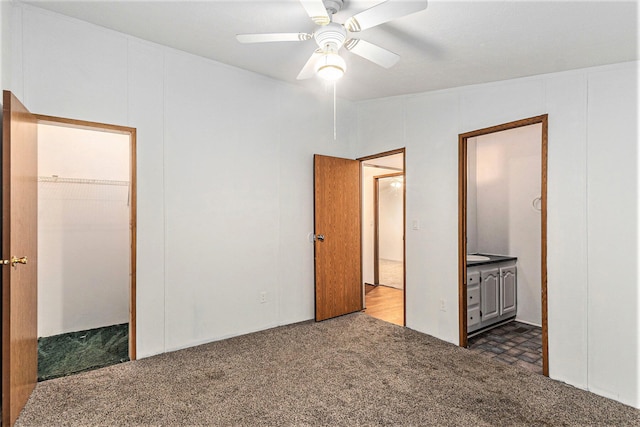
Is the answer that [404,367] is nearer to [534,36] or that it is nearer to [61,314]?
[534,36]

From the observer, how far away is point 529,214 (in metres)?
4.11

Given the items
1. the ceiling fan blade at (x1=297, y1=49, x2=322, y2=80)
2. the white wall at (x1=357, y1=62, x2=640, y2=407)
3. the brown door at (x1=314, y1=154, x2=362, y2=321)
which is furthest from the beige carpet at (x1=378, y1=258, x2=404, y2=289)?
the ceiling fan blade at (x1=297, y1=49, x2=322, y2=80)

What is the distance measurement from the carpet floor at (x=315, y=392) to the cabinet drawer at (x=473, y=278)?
74 centimetres

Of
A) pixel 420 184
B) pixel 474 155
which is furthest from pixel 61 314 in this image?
pixel 474 155

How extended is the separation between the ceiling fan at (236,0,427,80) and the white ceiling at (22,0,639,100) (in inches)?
10.7

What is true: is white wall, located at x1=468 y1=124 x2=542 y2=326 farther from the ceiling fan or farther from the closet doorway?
the closet doorway

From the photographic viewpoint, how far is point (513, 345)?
338 centimetres

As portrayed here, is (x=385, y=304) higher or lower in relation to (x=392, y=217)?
lower

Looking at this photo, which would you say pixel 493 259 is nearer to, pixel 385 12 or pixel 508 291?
pixel 508 291

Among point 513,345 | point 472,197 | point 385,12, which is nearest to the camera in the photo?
point 385,12

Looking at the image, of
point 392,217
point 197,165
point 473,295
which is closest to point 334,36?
point 197,165

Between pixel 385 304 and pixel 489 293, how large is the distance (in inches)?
57.5

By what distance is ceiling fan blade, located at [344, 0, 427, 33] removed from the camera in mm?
1630

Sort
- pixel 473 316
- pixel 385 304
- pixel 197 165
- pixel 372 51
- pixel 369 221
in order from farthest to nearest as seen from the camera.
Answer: pixel 369 221, pixel 385 304, pixel 473 316, pixel 197 165, pixel 372 51
